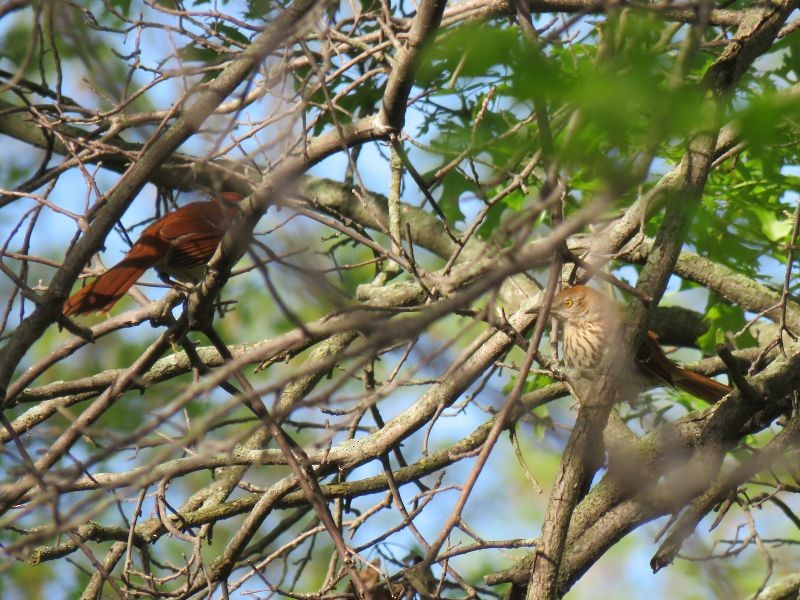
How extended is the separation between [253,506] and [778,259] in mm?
3066

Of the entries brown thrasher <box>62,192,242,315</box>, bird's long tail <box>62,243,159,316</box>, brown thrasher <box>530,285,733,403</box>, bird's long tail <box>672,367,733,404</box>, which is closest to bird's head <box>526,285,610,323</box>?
brown thrasher <box>530,285,733,403</box>

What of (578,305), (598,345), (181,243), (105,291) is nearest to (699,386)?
(598,345)

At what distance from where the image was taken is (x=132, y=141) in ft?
21.0

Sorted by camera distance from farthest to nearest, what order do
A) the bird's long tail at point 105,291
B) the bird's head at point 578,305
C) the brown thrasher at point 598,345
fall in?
the bird's head at point 578,305 → the brown thrasher at point 598,345 → the bird's long tail at point 105,291

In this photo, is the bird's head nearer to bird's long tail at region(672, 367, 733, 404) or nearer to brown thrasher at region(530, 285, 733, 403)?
brown thrasher at region(530, 285, 733, 403)

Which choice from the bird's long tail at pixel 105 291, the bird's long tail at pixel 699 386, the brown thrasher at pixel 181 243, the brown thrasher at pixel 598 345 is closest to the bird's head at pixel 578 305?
the brown thrasher at pixel 598 345

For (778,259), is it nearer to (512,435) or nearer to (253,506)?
(512,435)

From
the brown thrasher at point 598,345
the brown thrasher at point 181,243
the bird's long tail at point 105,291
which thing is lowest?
the brown thrasher at point 598,345

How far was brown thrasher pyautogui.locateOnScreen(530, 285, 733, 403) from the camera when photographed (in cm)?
518

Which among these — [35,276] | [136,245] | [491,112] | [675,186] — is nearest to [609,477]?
[675,186]

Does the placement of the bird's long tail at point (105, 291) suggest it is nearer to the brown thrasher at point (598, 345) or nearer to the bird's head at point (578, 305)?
the brown thrasher at point (598, 345)

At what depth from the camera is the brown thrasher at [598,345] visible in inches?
204

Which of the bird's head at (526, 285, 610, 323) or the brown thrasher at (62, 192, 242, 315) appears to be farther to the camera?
the bird's head at (526, 285, 610, 323)

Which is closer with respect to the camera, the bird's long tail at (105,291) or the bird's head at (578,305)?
the bird's long tail at (105,291)
